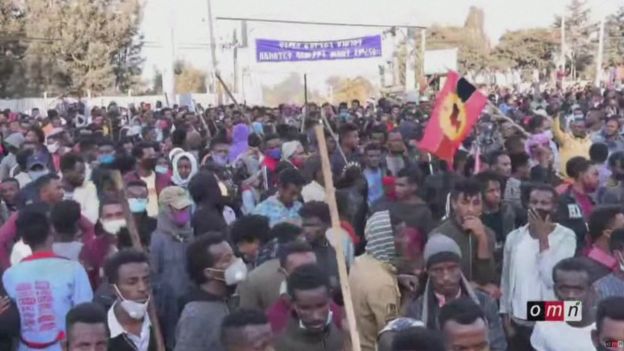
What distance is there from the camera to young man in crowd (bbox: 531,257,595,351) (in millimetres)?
5340

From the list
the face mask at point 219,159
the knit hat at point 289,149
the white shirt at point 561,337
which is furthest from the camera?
the face mask at point 219,159

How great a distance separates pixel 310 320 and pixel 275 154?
727 centimetres

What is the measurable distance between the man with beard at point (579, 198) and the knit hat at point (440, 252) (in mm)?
2371

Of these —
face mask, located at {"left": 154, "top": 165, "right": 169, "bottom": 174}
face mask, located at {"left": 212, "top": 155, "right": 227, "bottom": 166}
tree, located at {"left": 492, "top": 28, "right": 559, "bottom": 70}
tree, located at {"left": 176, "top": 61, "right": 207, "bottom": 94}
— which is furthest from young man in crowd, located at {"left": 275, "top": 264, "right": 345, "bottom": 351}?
tree, located at {"left": 176, "top": 61, "right": 207, "bottom": 94}

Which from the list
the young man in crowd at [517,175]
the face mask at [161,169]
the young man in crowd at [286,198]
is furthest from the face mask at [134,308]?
the face mask at [161,169]

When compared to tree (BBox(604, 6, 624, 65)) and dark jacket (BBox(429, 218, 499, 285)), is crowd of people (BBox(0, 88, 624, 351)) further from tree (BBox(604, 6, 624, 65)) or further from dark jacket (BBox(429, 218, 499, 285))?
tree (BBox(604, 6, 624, 65))

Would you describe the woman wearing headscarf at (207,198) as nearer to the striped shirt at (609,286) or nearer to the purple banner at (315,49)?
the striped shirt at (609,286)

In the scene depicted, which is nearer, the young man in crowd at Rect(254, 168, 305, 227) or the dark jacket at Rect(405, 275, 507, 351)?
the dark jacket at Rect(405, 275, 507, 351)

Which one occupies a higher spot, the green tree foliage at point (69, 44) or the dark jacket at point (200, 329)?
the green tree foliage at point (69, 44)

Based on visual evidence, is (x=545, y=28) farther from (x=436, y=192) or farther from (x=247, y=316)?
(x=247, y=316)

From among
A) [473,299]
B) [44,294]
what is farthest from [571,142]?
[44,294]

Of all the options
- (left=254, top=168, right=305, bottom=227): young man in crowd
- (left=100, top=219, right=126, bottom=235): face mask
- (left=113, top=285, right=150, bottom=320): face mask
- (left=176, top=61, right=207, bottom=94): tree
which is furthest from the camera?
(left=176, top=61, right=207, bottom=94): tree

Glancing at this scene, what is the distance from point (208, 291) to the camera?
213 inches

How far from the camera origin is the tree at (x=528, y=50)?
72250 millimetres
